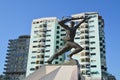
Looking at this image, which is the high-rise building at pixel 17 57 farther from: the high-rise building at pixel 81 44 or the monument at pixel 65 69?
the monument at pixel 65 69

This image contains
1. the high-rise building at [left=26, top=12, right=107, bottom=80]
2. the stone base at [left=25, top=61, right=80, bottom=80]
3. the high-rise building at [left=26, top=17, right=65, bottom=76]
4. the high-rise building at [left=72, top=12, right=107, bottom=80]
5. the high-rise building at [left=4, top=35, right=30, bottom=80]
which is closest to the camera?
the stone base at [left=25, top=61, right=80, bottom=80]

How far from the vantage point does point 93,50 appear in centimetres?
7800

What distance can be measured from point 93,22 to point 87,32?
3.69 meters

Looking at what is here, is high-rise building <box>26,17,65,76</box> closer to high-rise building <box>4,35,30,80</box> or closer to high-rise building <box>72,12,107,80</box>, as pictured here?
high-rise building <box>72,12,107,80</box>

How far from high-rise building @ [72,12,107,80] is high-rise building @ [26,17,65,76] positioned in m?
7.51

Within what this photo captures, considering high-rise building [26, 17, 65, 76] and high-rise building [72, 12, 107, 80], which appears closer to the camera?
high-rise building [72, 12, 107, 80]

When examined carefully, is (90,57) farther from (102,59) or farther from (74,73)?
(74,73)

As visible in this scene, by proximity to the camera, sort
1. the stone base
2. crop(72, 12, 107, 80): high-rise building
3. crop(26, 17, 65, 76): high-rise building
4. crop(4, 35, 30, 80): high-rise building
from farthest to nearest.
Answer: crop(4, 35, 30, 80): high-rise building
crop(26, 17, 65, 76): high-rise building
crop(72, 12, 107, 80): high-rise building
the stone base

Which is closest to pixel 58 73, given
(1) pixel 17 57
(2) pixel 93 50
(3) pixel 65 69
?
(3) pixel 65 69

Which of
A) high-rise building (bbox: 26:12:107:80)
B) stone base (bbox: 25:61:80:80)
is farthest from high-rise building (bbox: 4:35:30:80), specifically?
stone base (bbox: 25:61:80:80)

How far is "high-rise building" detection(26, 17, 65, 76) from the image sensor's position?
82.9 m

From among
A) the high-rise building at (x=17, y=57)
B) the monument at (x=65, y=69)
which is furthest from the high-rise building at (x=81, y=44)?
the monument at (x=65, y=69)

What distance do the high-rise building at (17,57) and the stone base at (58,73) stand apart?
92.0 meters

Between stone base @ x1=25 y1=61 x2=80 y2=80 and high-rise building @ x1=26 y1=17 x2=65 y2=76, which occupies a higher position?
high-rise building @ x1=26 y1=17 x2=65 y2=76
